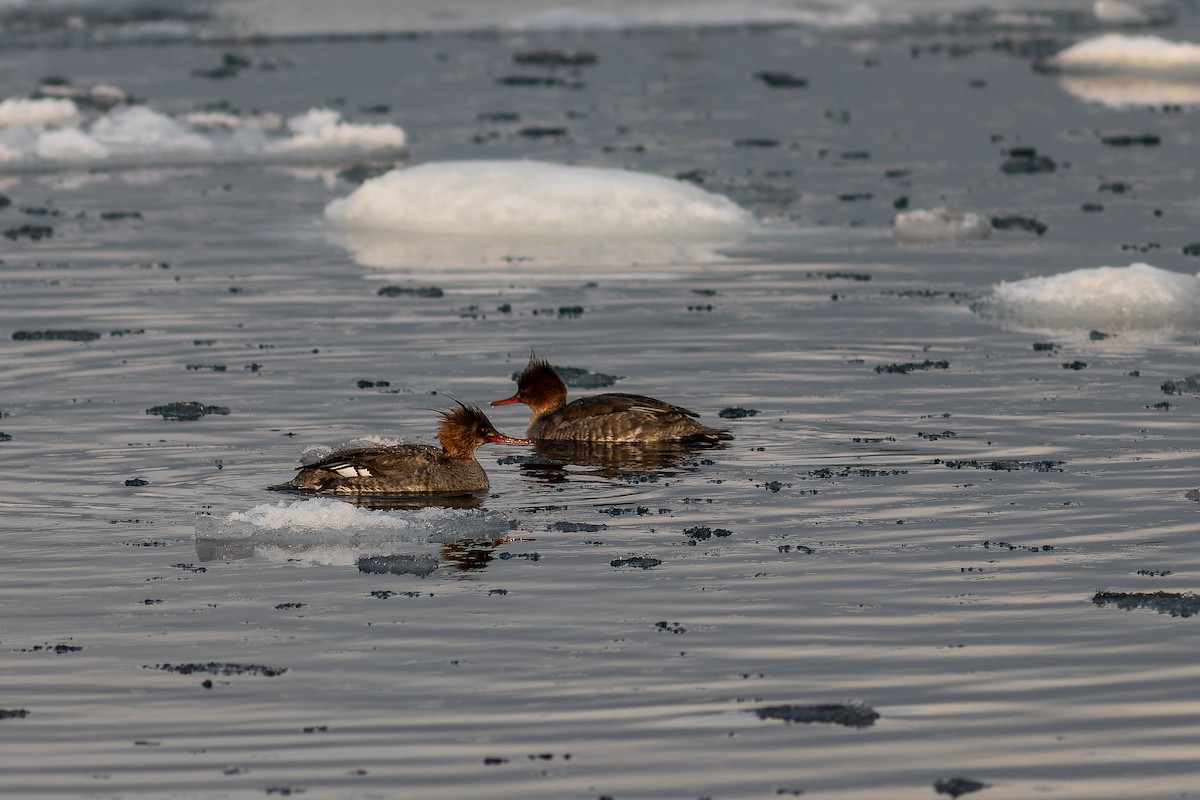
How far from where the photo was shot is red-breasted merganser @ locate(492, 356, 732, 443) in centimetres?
1622

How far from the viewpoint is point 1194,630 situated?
35.8 feet

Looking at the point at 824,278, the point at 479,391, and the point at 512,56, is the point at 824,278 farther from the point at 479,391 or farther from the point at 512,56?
the point at 512,56

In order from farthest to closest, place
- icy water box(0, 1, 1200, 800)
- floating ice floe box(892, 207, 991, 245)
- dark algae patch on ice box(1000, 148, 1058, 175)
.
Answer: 1. dark algae patch on ice box(1000, 148, 1058, 175)
2. floating ice floe box(892, 207, 991, 245)
3. icy water box(0, 1, 1200, 800)

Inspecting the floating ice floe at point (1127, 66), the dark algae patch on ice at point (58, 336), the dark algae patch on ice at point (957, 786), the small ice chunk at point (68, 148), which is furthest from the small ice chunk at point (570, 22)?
the dark algae patch on ice at point (957, 786)

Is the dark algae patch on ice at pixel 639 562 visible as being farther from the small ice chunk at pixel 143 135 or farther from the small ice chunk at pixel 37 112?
the small ice chunk at pixel 37 112

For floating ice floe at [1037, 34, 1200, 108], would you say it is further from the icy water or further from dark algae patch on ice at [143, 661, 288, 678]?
dark algae patch on ice at [143, 661, 288, 678]

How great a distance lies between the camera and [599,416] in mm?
16438

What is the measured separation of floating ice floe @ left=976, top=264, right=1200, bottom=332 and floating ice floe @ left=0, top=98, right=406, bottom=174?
657 inches

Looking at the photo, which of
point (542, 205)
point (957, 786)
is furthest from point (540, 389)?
point (542, 205)

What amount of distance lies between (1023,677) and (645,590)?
2493mm

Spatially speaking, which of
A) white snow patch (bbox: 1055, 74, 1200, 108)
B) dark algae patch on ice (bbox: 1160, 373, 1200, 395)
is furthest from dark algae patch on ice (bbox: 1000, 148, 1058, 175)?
dark algae patch on ice (bbox: 1160, 373, 1200, 395)

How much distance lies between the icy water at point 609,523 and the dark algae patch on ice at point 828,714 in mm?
32

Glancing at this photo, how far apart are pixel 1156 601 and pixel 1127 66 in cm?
3906

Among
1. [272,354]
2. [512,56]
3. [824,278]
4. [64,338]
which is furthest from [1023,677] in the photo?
[512,56]
